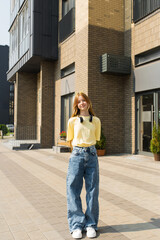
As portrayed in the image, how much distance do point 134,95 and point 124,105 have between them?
0.97m

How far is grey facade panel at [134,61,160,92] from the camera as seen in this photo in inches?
417

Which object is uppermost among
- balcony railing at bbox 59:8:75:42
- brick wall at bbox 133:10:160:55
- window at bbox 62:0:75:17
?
window at bbox 62:0:75:17

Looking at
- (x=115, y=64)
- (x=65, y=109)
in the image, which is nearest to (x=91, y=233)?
(x=115, y=64)

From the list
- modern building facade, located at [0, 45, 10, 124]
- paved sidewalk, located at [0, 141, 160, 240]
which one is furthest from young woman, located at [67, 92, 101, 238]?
modern building facade, located at [0, 45, 10, 124]

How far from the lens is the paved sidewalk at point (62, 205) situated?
3330 millimetres

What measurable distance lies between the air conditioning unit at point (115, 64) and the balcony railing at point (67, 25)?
11.4ft

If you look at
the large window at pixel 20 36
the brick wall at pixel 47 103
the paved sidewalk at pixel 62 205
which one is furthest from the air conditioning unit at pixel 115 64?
the large window at pixel 20 36

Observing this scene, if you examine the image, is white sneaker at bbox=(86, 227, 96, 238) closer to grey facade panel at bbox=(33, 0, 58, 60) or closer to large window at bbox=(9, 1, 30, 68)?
grey facade panel at bbox=(33, 0, 58, 60)

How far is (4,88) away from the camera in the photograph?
231 ft

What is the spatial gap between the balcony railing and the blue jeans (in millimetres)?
12111

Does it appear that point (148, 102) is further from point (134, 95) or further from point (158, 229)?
point (158, 229)

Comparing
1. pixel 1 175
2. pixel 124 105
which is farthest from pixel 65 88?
pixel 1 175

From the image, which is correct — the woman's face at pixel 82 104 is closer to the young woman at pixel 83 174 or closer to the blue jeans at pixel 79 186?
the young woman at pixel 83 174

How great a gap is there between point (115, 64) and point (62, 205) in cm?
890
